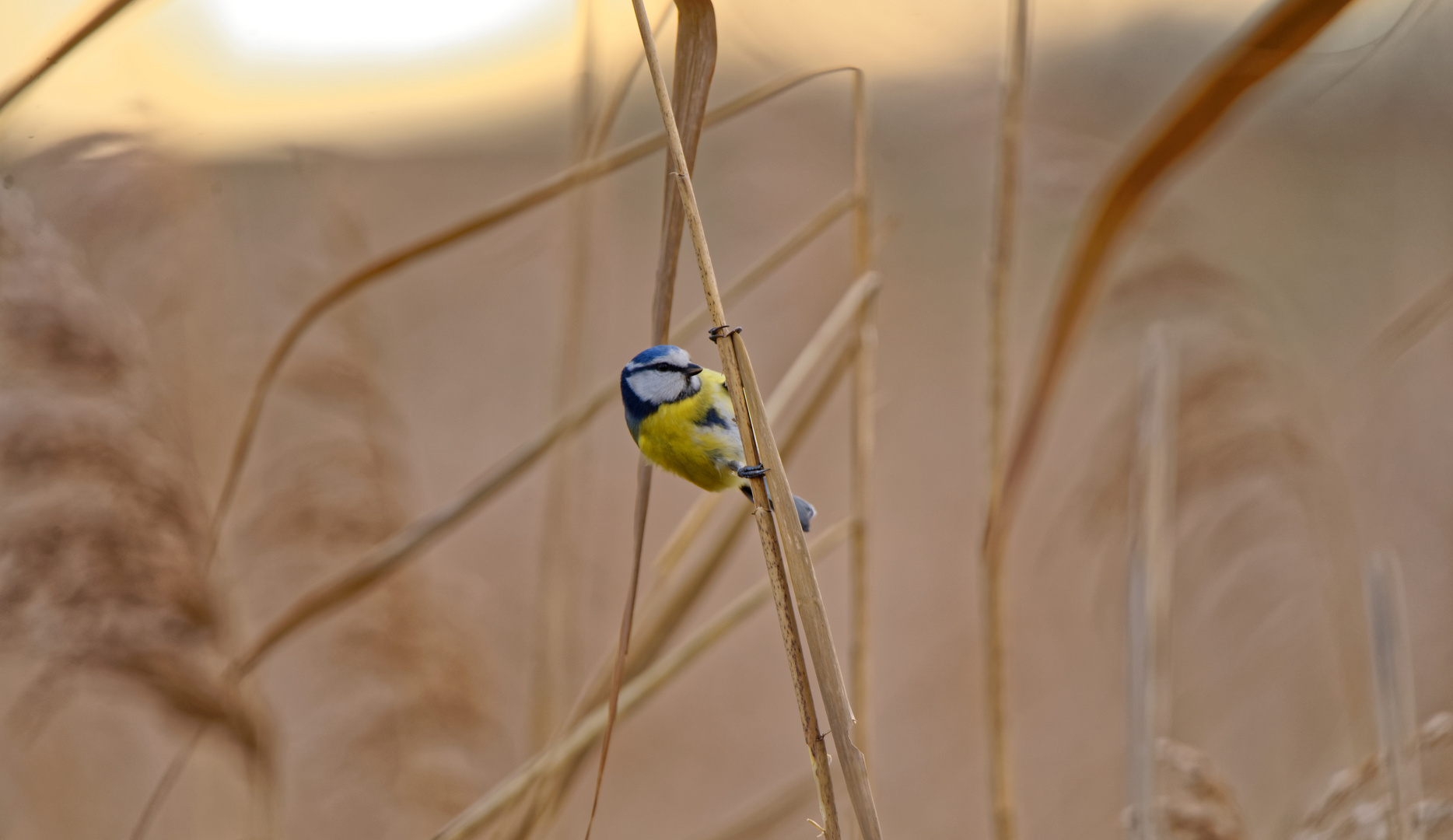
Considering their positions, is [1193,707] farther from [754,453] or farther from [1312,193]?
[1312,193]

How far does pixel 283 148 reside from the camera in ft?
3.63

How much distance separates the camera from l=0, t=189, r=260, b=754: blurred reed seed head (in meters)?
0.69

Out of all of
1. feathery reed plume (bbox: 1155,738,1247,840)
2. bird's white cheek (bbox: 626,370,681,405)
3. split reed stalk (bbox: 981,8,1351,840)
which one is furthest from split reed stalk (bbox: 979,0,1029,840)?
bird's white cheek (bbox: 626,370,681,405)

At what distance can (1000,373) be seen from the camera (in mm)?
533

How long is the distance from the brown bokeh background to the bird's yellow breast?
0.64 ft

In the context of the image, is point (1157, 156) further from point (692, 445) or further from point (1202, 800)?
point (1202, 800)

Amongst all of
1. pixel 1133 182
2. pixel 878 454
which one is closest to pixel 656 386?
pixel 1133 182

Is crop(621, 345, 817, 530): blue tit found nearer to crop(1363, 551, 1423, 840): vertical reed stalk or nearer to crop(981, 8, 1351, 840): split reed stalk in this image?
crop(981, 8, 1351, 840): split reed stalk

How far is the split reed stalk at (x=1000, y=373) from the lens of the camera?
1.60ft

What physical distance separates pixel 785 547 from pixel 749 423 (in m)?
0.06

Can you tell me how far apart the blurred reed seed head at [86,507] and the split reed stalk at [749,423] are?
1.87 ft

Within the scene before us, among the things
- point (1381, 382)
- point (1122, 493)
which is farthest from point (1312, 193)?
point (1122, 493)

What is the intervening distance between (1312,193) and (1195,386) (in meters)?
2.28

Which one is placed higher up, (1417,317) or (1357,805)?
(1417,317)
